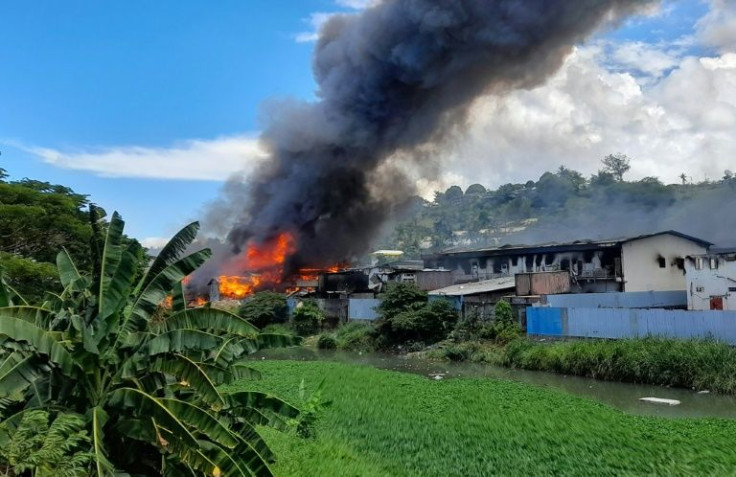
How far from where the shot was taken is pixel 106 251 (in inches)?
253

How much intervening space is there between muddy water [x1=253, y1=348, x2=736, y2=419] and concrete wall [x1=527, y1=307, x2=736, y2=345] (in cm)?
289

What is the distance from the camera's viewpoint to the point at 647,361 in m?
17.3

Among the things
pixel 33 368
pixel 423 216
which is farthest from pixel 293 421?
pixel 423 216

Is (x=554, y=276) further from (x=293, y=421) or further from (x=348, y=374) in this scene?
(x=293, y=421)

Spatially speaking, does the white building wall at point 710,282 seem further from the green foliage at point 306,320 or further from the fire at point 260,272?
the fire at point 260,272

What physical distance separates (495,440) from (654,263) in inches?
982

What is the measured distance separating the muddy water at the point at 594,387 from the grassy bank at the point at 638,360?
455mm

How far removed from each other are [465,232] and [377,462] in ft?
236

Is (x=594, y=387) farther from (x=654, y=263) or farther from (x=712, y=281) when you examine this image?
(x=654, y=263)

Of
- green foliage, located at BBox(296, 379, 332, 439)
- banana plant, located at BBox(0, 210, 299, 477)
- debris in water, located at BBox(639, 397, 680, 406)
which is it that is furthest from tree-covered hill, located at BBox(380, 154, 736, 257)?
banana plant, located at BBox(0, 210, 299, 477)

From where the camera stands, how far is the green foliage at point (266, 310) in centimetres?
3681

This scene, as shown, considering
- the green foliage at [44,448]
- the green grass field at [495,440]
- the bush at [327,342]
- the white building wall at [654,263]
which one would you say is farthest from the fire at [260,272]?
the green foliage at [44,448]

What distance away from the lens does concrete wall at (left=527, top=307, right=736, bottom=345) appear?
1781 centimetres

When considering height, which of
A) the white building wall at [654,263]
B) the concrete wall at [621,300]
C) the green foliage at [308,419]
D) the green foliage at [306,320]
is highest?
the white building wall at [654,263]
